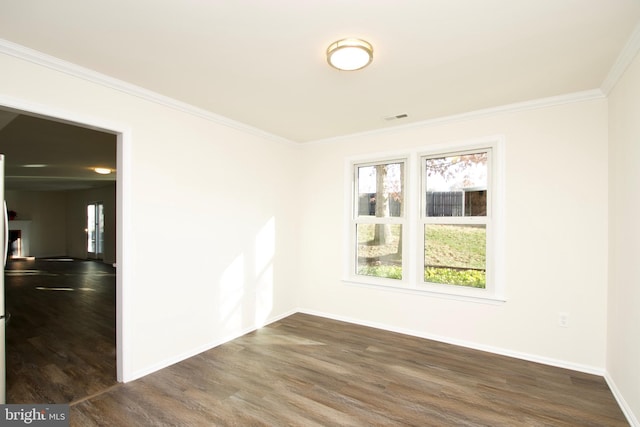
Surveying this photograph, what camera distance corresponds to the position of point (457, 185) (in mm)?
3562

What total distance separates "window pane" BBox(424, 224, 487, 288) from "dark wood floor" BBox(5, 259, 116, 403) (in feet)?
11.1

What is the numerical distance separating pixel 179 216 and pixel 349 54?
2.16 metres

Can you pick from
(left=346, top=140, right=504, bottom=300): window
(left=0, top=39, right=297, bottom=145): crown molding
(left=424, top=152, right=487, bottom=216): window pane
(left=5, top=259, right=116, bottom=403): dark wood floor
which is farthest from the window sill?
(left=5, top=259, right=116, bottom=403): dark wood floor

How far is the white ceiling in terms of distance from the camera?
1701mm

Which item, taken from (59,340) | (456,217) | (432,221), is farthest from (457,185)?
(59,340)

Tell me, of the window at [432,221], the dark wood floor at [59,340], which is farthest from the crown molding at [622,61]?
the dark wood floor at [59,340]

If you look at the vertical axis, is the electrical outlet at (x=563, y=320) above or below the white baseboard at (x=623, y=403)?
above

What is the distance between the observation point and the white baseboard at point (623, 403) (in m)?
2.08

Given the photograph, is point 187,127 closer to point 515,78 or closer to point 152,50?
point 152,50

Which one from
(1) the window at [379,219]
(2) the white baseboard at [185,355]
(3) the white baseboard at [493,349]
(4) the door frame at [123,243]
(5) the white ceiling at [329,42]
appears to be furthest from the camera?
(1) the window at [379,219]

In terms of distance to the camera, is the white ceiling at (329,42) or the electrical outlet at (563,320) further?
the electrical outlet at (563,320)

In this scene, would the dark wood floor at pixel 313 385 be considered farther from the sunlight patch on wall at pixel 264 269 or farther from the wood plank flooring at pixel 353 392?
the sunlight patch on wall at pixel 264 269

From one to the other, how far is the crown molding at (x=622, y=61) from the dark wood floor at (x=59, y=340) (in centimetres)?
450

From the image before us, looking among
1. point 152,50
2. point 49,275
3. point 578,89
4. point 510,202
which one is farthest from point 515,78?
point 49,275
